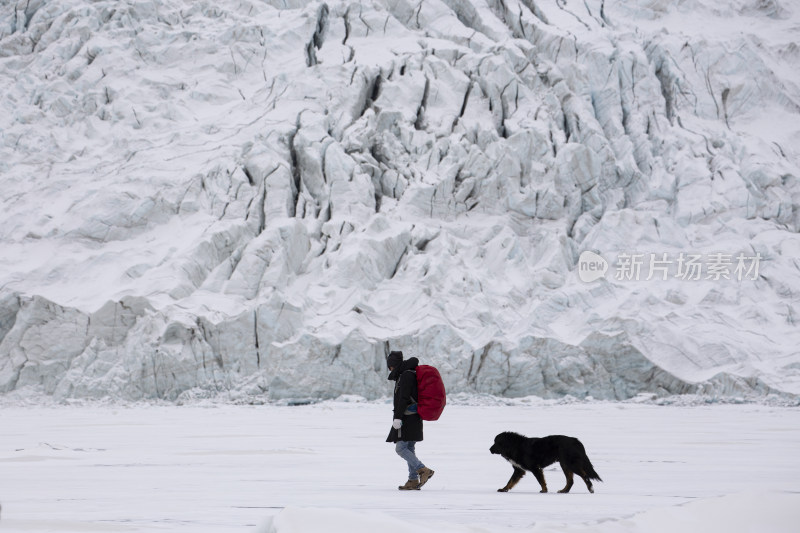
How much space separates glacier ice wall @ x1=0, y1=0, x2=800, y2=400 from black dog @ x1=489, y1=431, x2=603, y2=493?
13168 mm

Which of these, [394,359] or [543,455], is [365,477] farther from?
[543,455]

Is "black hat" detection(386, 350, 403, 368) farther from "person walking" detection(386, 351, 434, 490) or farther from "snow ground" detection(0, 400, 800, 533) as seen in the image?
"snow ground" detection(0, 400, 800, 533)

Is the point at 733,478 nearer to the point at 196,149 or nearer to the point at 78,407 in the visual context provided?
the point at 78,407

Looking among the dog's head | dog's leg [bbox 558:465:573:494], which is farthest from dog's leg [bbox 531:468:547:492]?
the dog's head

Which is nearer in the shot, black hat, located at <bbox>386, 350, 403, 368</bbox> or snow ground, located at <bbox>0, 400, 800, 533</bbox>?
snow ground, located at <bbox>0, 400, 800, 533</bbox>

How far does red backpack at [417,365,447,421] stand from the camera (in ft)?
17.7

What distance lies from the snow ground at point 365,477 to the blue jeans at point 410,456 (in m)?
0.23

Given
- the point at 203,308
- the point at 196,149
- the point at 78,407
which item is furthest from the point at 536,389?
the point at 196,149

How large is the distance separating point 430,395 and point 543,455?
0.86 metres

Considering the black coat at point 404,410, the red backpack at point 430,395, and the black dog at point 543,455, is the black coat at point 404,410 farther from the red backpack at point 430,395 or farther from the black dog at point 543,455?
the black dog at point 543,455

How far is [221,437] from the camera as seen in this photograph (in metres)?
9.79

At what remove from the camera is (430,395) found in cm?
544
